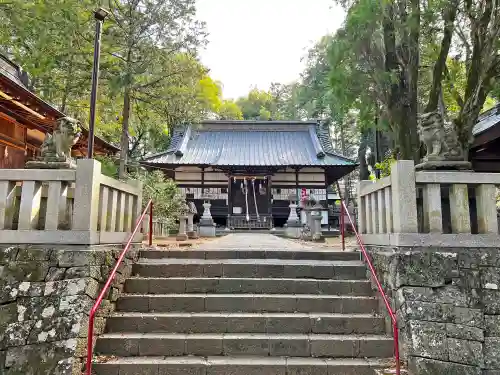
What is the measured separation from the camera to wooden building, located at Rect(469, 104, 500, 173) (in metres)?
8.53

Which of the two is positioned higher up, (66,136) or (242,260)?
(66,136)

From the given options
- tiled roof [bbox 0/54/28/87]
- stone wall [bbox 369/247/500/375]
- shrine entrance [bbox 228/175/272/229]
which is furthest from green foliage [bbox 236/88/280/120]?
stone wall [bbox 369/247/500/375]

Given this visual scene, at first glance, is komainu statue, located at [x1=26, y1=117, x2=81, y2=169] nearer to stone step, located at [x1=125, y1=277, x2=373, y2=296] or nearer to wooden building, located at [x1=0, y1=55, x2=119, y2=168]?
stone step, located at [x1=125, y1=277, x2=373, y2=296]

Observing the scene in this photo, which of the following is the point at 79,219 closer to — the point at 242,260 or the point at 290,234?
the point at 242,260

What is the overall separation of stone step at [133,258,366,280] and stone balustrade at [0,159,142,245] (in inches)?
44.5

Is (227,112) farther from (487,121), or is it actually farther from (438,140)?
(438,140)

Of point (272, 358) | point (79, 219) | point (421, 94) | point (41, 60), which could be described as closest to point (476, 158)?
point (421, 94)

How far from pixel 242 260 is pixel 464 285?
3.21m

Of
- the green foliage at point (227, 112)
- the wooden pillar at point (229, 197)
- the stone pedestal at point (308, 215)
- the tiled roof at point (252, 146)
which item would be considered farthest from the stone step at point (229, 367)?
the green foliage at point (227, 112)

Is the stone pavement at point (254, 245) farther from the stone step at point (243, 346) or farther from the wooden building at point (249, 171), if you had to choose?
the wooden building at point (249, 171)

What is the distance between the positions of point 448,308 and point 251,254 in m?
3.15

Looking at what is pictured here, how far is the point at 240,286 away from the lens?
516cm

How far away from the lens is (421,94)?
12078 millimetres

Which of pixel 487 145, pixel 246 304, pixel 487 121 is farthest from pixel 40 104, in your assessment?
pixel 487 121
